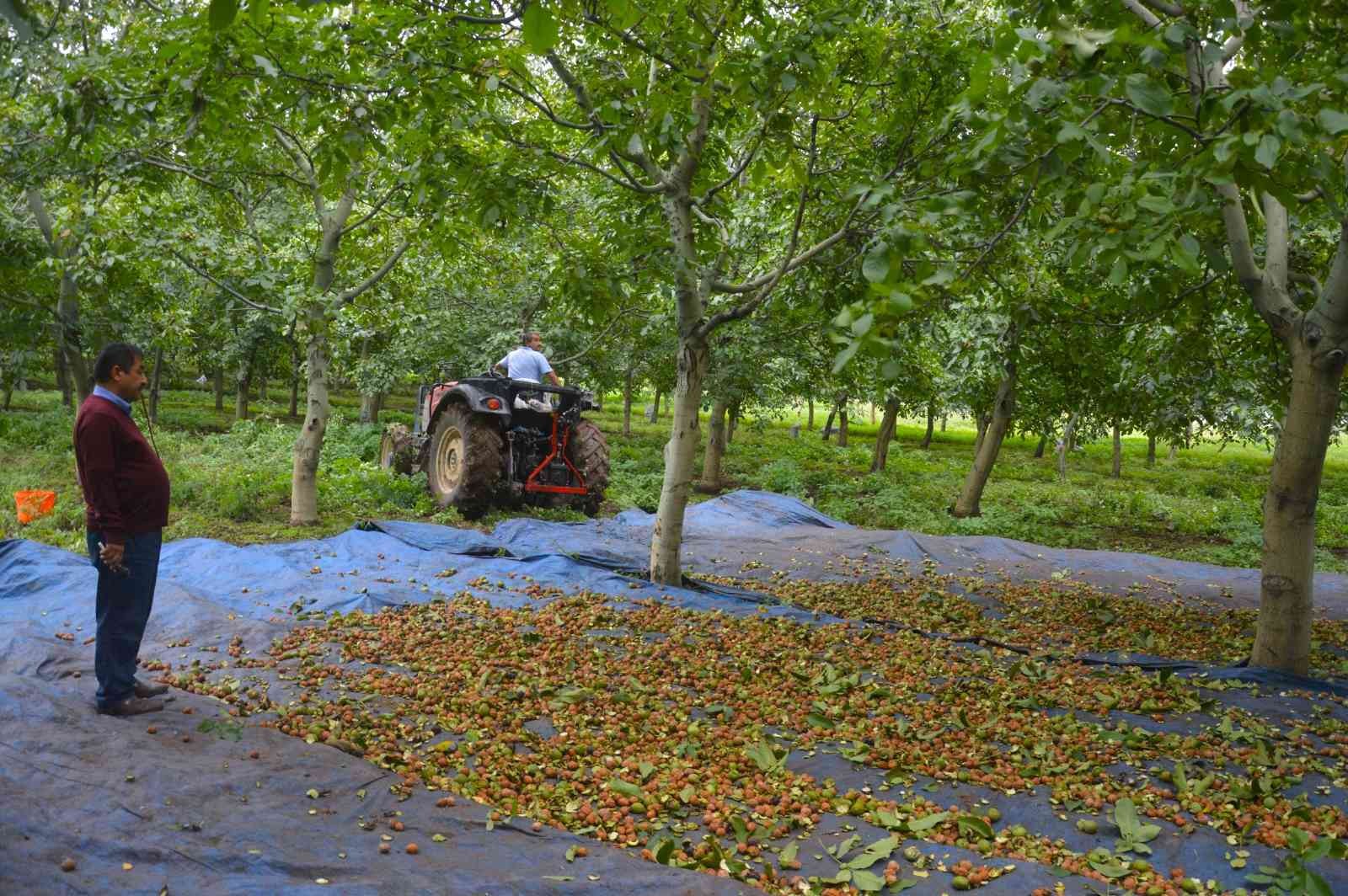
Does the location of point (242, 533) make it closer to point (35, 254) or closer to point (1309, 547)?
point (35, 254)

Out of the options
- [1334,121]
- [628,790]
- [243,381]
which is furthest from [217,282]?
[243,381]

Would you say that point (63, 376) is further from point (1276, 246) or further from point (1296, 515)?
point (1296, 515)

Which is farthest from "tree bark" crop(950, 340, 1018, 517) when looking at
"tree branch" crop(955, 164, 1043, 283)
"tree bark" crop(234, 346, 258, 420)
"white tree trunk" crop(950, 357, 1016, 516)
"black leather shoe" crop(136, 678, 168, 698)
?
"tree bark" crop(234, 346, 258, 420)

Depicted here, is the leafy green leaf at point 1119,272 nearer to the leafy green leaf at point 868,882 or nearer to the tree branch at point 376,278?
the leafy green leaf at point 868,882

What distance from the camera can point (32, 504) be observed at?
9453mm

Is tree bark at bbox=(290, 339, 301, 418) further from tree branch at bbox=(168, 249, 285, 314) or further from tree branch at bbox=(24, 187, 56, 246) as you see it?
tree branch at bbox=(168, 249, 285, 314)

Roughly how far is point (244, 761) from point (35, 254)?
11.4m

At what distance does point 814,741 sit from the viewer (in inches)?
176

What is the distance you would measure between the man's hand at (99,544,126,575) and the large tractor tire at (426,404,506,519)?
20.1ft

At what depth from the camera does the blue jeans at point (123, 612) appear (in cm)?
426

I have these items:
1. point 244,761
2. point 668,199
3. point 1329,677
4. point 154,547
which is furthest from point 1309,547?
point 154,547

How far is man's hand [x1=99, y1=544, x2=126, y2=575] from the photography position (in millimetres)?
4254

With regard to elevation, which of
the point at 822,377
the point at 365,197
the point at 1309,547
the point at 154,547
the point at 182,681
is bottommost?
the point at 182,681

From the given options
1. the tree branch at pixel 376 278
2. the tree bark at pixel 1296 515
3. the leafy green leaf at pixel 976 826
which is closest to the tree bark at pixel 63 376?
the tree branch at pixel 376 278
